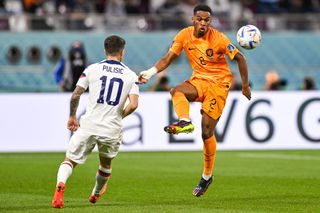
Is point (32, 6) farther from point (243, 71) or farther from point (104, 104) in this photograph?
point (104, 104)

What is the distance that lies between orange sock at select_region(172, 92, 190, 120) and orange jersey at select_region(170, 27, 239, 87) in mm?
419

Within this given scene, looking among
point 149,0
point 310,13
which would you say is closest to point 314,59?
point 310,13

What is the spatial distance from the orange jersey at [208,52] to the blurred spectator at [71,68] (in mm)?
11719

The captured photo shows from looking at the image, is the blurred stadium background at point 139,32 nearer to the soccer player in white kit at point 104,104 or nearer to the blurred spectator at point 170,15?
the blurred spectator at point 170,15

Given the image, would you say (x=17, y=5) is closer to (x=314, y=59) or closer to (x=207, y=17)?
(x=314, y=59)

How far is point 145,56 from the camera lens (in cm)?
→ 2777

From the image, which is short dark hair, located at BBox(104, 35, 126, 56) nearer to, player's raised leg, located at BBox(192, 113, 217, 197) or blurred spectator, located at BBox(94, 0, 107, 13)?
player's raised leg, located at BBox(192, 113, 217, 197)

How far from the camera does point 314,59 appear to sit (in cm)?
2886

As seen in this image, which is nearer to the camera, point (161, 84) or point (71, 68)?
point (161, 84)

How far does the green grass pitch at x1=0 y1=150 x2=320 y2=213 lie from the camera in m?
11.4

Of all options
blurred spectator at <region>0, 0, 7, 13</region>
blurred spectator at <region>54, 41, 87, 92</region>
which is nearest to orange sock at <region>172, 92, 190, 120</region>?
blurred spectator at <region>54, 41, 87, 92</region>

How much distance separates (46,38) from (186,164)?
9.71 meters

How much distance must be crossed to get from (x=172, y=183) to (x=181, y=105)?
261cm

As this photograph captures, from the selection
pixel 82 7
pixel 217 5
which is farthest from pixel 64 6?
pixel 217 5
